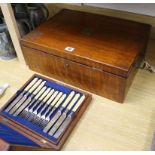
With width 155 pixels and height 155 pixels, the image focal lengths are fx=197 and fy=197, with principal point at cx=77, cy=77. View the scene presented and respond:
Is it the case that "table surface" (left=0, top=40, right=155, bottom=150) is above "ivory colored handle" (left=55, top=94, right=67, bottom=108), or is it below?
below

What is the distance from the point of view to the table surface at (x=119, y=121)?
0.53 metres

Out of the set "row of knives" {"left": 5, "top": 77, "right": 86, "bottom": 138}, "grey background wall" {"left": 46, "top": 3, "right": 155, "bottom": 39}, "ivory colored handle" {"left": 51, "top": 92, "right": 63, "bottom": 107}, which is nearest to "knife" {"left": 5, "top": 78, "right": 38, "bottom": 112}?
"row of knives" {"left": 5, "top": 77, "right": 86, "bottom": 138}

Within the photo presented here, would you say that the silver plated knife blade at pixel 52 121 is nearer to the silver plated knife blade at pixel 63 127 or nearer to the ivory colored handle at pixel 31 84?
the silver plated knife blade at pixel 63 127

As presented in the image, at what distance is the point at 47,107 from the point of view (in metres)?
0.60

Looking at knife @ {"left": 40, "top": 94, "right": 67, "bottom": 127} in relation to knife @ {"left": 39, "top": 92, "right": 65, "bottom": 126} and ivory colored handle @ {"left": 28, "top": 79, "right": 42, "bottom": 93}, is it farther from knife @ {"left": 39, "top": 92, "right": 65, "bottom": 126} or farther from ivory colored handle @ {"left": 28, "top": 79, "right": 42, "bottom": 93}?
ivory colored handle @ {"left": 28, "top": 79, "right": 42, "bottom": 93}

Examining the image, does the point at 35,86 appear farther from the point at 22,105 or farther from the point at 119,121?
the point at 119,121

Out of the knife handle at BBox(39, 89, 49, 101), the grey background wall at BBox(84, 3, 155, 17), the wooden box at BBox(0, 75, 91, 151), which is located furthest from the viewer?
the grey background wall at BBox(84, 3, 155, 17)

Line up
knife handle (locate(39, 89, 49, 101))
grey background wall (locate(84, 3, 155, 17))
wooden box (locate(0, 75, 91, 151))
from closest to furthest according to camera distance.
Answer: wooden box (locate(0, 75, 91, 151))
knife handle (locate(39, 89, 49, 101))
grey background wall (locate(84, 3, 155, 17))

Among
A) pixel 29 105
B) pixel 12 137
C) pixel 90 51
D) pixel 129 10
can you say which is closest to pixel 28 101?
pixel 29 105

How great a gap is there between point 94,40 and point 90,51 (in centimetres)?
6

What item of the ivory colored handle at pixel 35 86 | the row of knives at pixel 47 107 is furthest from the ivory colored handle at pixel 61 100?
the ivory colored handle at pixel 35 86

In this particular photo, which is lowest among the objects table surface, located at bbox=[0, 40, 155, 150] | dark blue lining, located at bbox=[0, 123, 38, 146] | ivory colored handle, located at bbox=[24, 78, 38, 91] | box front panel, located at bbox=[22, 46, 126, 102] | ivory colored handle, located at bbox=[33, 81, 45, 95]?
table surface, located at bbox=[0, 40, 155, 150]

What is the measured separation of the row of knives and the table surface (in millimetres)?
42

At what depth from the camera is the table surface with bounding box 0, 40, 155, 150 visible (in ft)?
1.73
